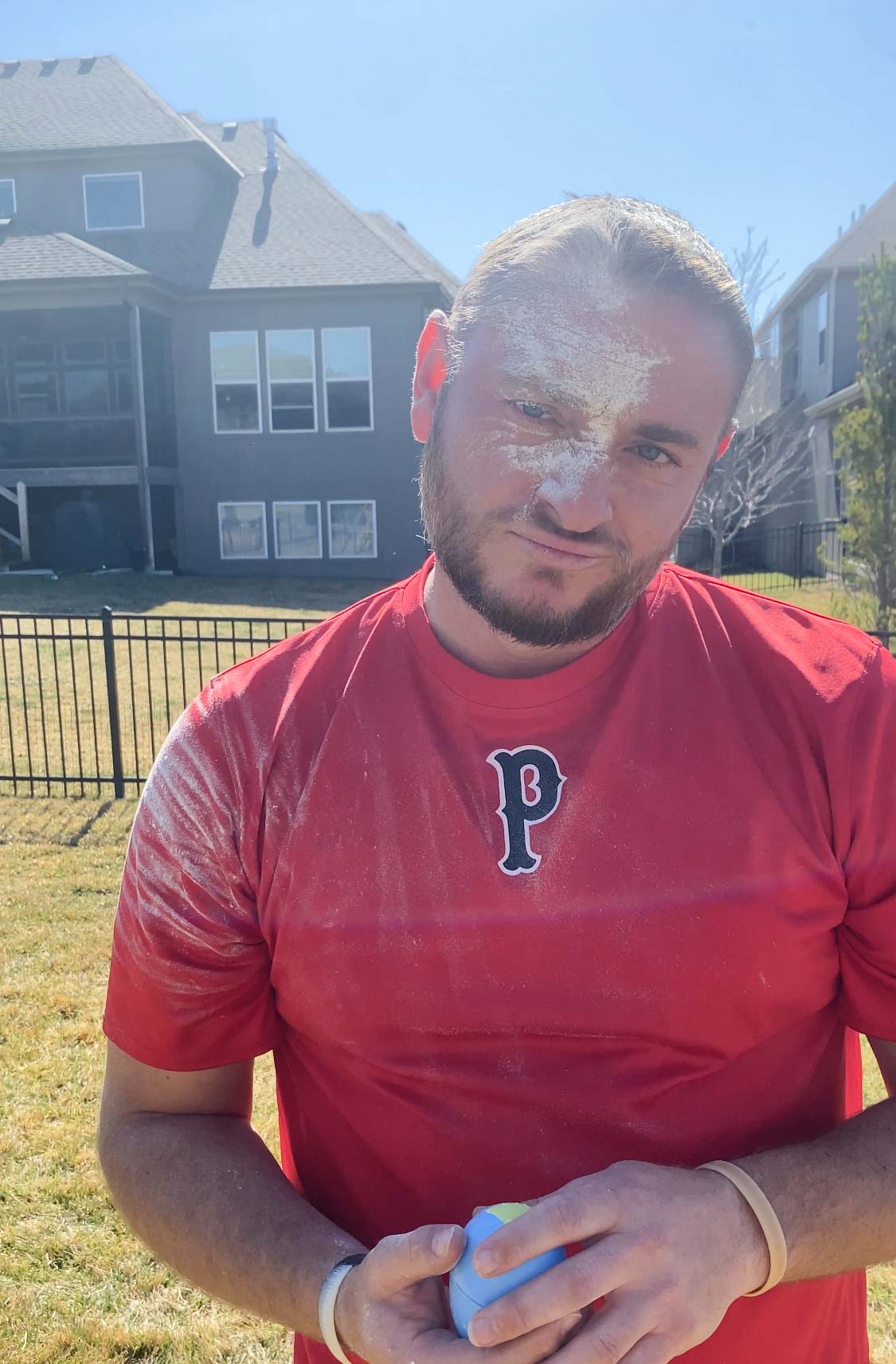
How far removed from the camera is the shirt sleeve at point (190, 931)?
1.42m

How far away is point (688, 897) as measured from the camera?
4.45 feet

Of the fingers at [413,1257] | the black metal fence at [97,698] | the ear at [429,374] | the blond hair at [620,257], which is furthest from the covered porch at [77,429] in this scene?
the fingers at [413,1257]

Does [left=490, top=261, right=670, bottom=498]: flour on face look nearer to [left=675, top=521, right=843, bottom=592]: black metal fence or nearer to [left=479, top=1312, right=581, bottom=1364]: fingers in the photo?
[left=479, top=1312, right=581, bottom=1364]: fingers

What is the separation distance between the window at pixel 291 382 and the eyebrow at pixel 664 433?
61.9ft

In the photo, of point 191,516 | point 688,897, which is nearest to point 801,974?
point 688,897

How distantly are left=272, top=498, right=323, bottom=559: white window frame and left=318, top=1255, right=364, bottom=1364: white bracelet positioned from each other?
19.1 m

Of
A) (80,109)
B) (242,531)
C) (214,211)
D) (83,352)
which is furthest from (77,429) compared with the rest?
(80,109)

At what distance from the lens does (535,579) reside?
145 centimetres

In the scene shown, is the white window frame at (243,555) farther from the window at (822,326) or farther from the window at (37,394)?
the window at (822,326)

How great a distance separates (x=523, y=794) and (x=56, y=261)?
68.6 ft

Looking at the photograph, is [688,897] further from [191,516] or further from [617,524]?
[191,516]

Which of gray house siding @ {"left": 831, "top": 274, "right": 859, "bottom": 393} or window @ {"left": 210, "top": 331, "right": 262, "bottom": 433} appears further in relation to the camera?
gray house siding @ {"left": 831, "top": 274, "right": 859, "bottom": 393}

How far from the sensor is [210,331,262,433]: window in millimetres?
19672

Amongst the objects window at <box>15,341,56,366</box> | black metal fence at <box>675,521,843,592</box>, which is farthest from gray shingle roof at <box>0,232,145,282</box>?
black metal fence at <box>675,521,843,592</box>
